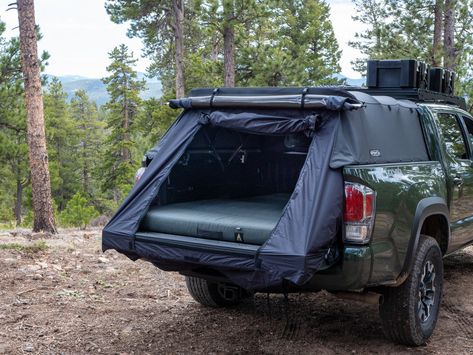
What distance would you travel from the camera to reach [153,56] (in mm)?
35125

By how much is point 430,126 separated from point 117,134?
101ft

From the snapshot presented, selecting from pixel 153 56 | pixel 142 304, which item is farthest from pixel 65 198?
pixel 142 304

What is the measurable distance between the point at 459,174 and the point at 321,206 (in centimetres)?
238

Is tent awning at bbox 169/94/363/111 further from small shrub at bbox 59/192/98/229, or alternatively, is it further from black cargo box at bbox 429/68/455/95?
small shrub at bbox 59/192/98/229

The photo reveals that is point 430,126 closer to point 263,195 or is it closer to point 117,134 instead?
point 263,195

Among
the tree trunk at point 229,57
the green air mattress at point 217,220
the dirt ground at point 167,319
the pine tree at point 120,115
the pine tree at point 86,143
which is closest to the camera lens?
the green air mattress at point 217,220

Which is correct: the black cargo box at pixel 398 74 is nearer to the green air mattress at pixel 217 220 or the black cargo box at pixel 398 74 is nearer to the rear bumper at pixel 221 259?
the green air mattress at pixel 217 220

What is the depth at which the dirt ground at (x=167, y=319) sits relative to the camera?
15.0 feet

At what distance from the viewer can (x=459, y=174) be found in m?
5.36

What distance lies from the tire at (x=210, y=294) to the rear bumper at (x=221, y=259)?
0.96 m

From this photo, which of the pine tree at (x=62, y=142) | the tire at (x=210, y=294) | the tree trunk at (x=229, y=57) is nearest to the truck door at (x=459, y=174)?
the tire at (x=210, y=294)

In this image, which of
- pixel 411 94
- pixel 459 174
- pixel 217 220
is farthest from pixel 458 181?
pixel 217 220

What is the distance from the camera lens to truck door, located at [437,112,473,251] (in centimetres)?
527

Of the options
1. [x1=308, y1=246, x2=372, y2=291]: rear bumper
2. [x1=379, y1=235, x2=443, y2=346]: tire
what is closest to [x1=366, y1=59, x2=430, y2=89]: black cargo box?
[x1=379, y1=235, x2=443, y2=346]: tire
